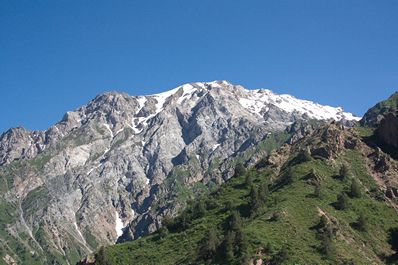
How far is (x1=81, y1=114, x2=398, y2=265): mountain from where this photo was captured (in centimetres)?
10600

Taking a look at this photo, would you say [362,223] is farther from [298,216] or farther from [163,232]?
[163,232]

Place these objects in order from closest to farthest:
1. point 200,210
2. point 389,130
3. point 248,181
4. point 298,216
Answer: point 298,216
point 200,210
point 248,181
point 389,130

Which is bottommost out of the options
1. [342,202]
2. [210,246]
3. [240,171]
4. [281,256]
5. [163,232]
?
[281,256]

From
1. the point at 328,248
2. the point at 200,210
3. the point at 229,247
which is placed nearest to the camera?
the point at 328,248

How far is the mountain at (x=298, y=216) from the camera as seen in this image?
106 meters

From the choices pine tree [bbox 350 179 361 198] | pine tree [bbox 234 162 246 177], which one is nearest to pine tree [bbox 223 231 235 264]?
pine tree [bbox 350 179 361 198]

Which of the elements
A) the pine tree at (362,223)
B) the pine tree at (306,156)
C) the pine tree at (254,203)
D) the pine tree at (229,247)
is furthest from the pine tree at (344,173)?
the pine tree at (229,247)

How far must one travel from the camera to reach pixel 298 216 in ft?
386

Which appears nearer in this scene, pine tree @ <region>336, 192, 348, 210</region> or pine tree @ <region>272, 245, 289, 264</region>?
pine tree @ <region>272, 245, 289, 264</region>

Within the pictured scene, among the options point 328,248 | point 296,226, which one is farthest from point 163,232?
point 328,248

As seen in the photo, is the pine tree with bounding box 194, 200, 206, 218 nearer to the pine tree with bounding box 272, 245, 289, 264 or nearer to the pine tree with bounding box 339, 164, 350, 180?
the pine tree with bounding box 339, 164, 350, 180

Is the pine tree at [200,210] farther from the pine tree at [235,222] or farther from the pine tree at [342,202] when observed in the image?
the pine tree at [342,202]

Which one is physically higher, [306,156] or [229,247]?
[306,156]

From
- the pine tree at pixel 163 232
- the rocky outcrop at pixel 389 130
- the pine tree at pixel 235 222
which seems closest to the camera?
the pine tree at pixel 235 222
